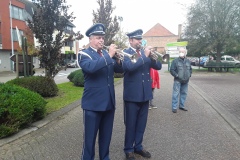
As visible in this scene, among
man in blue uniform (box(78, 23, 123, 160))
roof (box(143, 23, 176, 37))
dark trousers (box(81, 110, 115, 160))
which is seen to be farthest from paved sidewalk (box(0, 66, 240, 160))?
roof (box(143, 23, 176, 37))

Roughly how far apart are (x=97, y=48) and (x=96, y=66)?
0.36m

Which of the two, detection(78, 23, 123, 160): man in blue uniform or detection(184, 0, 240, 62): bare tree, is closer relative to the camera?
detection(78, 23, 123, 160): man in blue uniform

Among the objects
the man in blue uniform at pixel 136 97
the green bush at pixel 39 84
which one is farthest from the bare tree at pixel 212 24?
the man in blue uniform at pixel 136 97

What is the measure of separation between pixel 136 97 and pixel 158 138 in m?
1.44

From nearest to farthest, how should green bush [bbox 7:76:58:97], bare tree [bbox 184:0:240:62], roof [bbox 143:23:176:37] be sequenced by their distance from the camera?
green bush [bbox 7:76:58:97] < bare tree [bbox 184:0:240:62] < roof [bbox 143:23:176:37]

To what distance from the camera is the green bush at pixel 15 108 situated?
4.88 metres

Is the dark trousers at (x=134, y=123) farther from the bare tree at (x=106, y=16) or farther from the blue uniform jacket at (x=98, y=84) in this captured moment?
the bare tree at (x=106, y=16)

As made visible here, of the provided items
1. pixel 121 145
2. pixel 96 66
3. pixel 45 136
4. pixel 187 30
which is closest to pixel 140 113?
pixel 121 145

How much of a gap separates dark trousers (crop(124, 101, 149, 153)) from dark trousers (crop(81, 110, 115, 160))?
471 millimetres

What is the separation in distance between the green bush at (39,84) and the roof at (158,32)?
71837 mm

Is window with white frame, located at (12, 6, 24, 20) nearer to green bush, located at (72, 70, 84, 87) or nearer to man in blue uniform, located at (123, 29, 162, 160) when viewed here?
green bush, located at (72, 70, 84, 87)

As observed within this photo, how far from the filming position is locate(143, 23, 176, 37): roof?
78594 millimetres

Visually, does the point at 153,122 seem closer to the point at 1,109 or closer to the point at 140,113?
the point at 140,113

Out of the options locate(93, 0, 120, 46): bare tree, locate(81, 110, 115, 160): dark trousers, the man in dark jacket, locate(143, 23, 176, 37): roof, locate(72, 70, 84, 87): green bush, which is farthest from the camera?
locate(143, 23, 176, 37): roof
